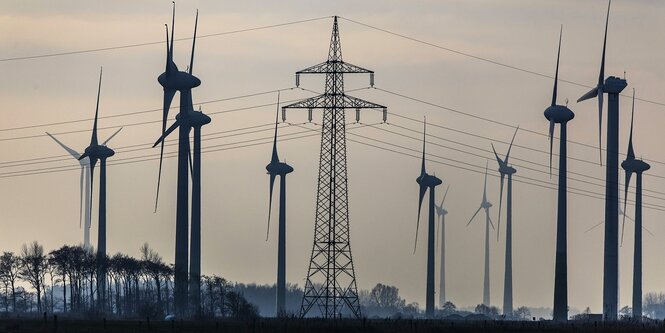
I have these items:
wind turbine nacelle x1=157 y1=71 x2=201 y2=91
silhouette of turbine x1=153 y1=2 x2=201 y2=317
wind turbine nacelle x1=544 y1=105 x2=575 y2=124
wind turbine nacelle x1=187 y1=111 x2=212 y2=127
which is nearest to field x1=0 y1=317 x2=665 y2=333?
silhouette of turbine x1=153 y1=2 x2=201 y2=317

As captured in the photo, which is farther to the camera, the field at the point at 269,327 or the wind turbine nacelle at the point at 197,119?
the wind turbine nacelle at the point at 197,119

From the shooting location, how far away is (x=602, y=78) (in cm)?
16488

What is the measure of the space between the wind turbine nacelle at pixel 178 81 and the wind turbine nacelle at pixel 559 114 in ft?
116

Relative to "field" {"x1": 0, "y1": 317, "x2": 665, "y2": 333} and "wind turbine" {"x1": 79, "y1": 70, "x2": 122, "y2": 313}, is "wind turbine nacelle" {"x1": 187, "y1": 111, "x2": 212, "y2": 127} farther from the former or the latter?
"field" {"x1": 0, "y1": 317, "x2": 665, "y2": 333}

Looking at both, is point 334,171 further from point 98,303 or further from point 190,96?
point 98,303

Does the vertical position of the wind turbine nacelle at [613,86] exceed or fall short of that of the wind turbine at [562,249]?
it exceeds it

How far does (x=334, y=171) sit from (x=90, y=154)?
2940 inches

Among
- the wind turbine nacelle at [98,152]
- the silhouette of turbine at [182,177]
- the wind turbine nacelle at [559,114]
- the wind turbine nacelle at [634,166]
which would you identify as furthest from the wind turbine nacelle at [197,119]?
the wind turbine nacelle at [634,166]

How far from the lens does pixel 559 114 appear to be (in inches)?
6767

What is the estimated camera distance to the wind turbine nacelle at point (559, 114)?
563ft

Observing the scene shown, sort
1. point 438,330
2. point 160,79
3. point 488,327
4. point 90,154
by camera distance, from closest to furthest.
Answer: point 438,330 → point 488,327 → point 160,79 → point 90,154

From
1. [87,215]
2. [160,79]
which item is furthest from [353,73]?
[87,215]

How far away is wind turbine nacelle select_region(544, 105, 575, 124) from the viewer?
6757 inches

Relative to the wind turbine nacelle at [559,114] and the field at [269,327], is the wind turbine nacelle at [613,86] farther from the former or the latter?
the field at [269,327]
